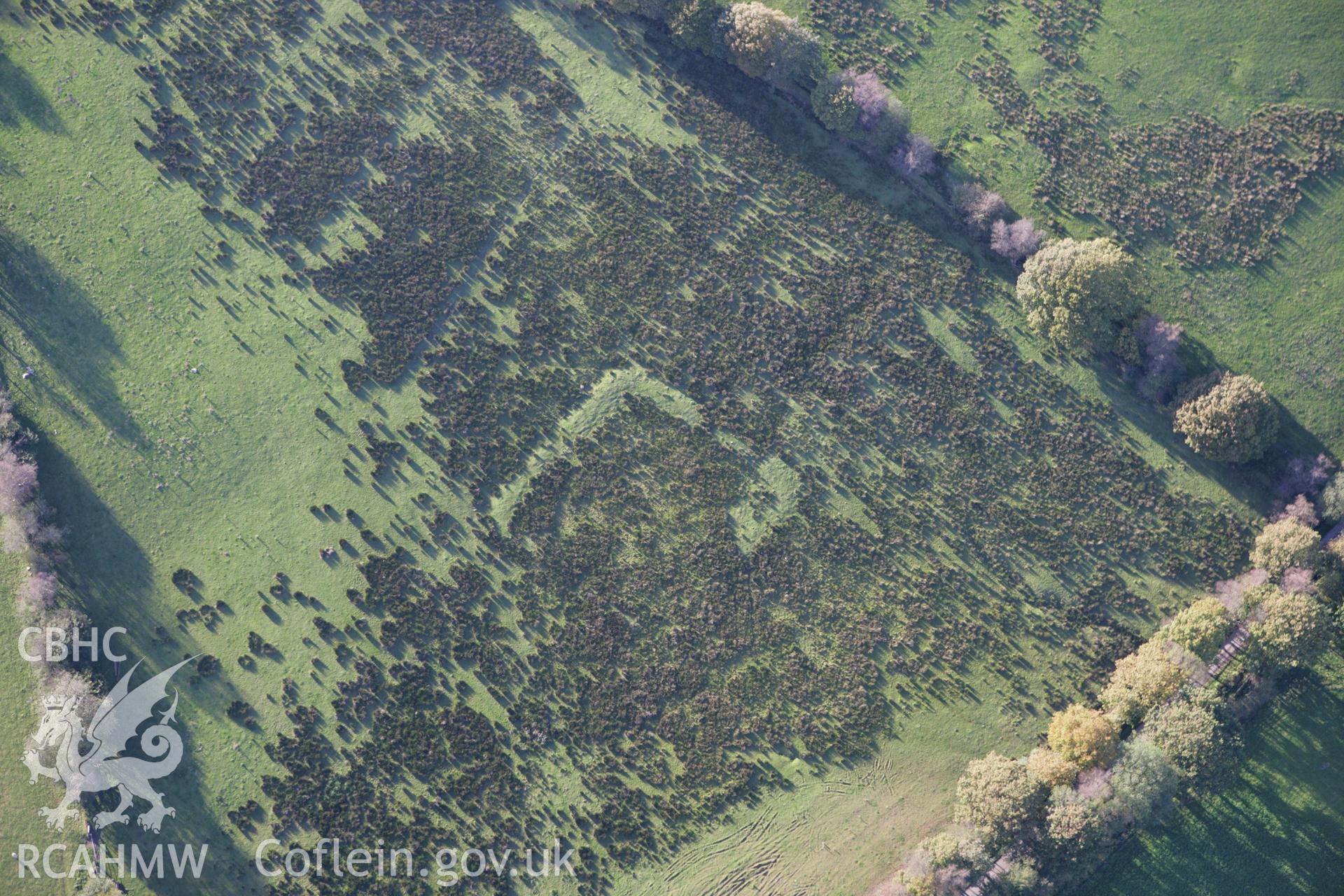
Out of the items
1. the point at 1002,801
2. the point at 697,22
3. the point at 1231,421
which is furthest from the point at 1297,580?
the point at 697,22

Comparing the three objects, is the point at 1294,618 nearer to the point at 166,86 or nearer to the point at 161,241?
the point at 161,241

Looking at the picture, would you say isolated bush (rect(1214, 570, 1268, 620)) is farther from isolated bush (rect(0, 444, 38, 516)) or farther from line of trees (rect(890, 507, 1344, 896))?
isolated bush (rect(0, 444, 38, 516))

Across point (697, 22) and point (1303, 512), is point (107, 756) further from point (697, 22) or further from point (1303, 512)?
point (1303, 512)

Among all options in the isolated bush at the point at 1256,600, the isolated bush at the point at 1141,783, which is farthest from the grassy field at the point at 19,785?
the isolated bush at the point at 1256,600

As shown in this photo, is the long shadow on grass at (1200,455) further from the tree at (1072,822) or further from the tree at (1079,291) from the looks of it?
the tree at (1072,822)

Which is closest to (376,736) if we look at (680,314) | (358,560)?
(358,560)

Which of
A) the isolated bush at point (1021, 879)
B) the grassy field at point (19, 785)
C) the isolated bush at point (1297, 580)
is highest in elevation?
the isolated bush at point (1297, 580)

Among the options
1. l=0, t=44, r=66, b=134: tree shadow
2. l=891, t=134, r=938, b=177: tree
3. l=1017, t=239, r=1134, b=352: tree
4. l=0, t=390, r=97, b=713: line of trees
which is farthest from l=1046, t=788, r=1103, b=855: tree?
l=0, t=44, r=66, b=134: tree shadow
